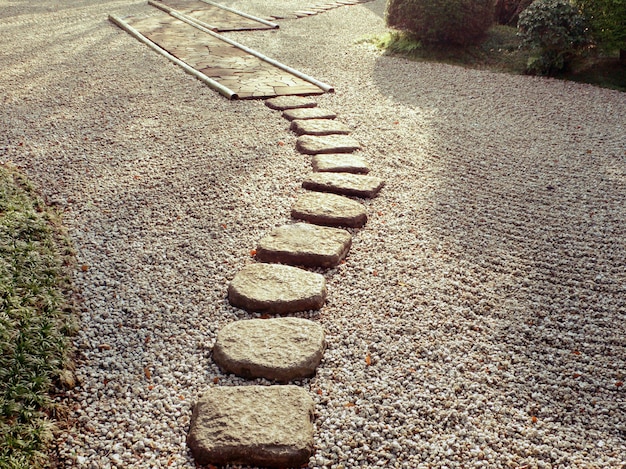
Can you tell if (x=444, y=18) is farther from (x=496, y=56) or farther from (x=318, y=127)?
(x=318, y=127)

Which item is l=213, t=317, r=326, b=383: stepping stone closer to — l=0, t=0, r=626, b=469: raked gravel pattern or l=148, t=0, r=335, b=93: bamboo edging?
l=0, t=0, r=626, b=469: raked gravel pattern

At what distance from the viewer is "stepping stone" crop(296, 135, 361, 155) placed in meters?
4.67

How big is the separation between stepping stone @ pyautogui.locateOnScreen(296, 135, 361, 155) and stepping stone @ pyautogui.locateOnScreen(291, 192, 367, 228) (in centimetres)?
84

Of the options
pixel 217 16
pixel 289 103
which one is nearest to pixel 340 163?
pixel 289 103

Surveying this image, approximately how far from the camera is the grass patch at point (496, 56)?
6934mm

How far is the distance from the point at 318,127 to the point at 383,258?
6.75 ft

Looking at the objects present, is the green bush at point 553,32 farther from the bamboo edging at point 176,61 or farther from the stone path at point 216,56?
the bamboo edging at point 176,61

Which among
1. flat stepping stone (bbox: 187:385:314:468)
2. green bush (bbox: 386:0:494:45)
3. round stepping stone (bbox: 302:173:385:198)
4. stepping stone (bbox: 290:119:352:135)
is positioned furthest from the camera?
green bush (bbox: 386:0:494:45)

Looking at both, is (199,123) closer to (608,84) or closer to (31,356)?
(31,356)

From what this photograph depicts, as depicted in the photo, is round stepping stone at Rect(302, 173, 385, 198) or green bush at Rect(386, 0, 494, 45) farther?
green bush at Rect(386, 0, 494, 45)

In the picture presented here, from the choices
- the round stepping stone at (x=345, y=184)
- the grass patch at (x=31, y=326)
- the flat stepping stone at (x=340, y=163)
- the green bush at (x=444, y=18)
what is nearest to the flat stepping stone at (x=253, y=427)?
the grass patch at (x=31, y=326)

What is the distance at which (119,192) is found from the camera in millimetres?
3992

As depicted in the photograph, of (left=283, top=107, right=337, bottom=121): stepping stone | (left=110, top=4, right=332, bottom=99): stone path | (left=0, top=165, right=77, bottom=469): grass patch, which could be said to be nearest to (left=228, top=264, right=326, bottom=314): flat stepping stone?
(left=0, top=165, right=77, bottom=469): grass patch

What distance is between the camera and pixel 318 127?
512 cm
